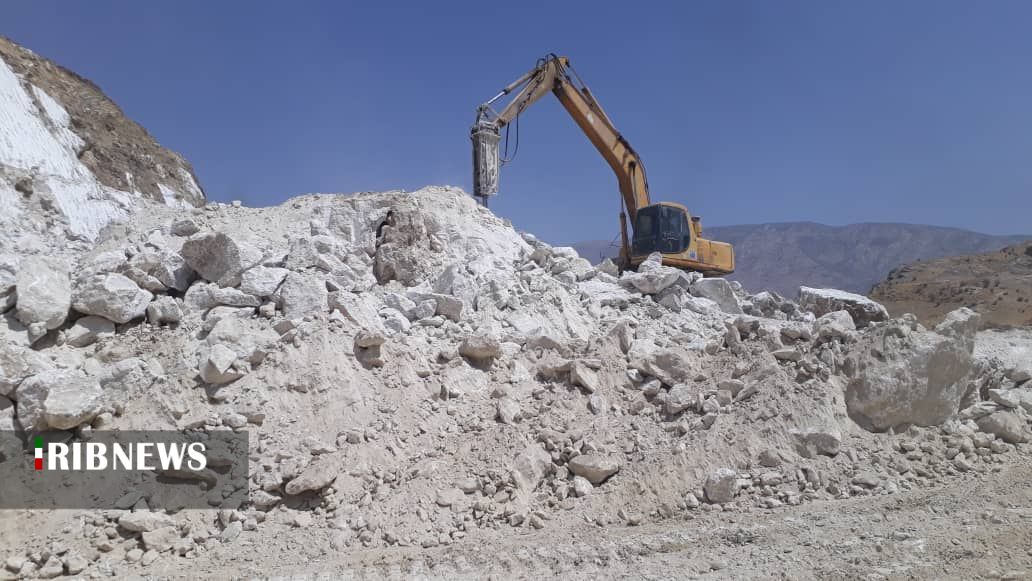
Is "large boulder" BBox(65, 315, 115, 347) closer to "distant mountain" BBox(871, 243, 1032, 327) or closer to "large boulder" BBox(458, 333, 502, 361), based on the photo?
"large boulder" BBox(458, 333, 502, 361)

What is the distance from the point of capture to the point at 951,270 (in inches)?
1131

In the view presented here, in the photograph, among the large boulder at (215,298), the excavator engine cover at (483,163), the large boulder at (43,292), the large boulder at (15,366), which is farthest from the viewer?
the excavator engine cover at (483,163)

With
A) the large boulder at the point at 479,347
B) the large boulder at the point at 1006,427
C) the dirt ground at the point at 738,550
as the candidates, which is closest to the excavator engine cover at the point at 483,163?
the large boulder at the point at 479,347

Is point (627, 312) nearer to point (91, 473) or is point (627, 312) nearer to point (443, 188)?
point (443, 188)

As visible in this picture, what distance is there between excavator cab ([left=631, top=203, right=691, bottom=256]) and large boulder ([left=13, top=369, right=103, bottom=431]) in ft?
32.3

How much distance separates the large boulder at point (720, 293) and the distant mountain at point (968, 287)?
11355 millimetres

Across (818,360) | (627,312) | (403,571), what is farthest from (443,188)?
(403,571)

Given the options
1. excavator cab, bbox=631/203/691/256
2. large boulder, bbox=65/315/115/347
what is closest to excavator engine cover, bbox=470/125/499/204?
excavator cab, bbox=631/203/691/256

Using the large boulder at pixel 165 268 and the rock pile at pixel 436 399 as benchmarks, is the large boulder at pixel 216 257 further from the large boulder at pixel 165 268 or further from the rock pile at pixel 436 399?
the large boulder at pixel 165 268

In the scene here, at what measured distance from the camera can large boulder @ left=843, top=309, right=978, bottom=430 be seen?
227 inches

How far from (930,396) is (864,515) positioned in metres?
1.89

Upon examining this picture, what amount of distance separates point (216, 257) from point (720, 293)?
7094 mm

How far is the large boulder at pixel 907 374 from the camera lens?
5758 mm

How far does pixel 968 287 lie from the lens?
23734mm
